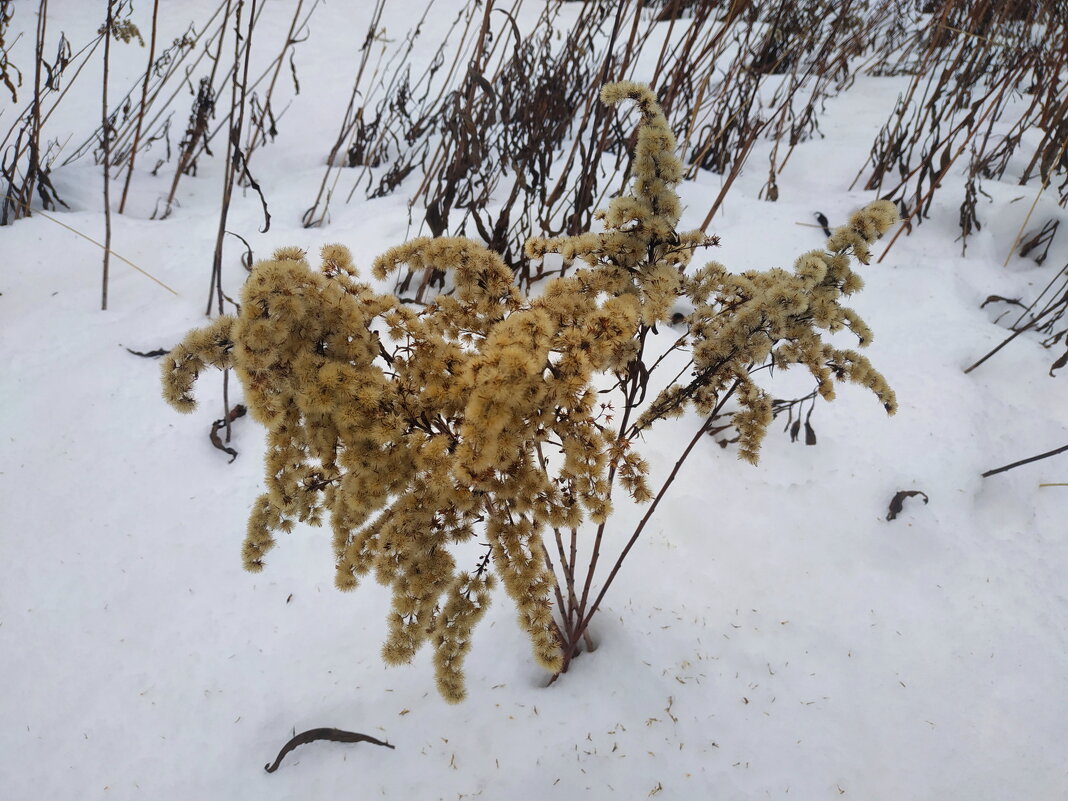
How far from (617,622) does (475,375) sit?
0.78 m

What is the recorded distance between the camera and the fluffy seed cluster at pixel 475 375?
68cm

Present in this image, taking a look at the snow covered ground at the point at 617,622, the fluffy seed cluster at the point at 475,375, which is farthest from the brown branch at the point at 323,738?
the fluffy seed cluster at the point at 475,375

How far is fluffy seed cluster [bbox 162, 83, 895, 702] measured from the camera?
0.68 metres

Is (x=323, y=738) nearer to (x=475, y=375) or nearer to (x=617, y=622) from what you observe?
(x=617, y=622)

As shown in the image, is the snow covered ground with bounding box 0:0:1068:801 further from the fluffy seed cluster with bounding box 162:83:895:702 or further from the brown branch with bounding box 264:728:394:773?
the fluffy seed cluster with bounding box 162:83:895:702

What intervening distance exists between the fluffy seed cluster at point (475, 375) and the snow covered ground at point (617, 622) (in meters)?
0.32

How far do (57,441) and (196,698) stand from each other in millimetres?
840

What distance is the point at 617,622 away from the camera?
4.04ft

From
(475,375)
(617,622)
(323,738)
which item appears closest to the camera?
(475,375)

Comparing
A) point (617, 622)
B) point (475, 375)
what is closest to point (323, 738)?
point (617, 622)

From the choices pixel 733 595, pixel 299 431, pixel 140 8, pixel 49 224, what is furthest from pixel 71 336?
pixel 140 8

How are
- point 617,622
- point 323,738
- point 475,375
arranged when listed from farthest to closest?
point 617,622
point 323,738
point 475,375

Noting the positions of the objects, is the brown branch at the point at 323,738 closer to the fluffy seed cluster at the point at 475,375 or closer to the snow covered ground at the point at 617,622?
the snow covered ground at the point at 617,622

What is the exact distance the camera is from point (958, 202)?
89.5 inches
